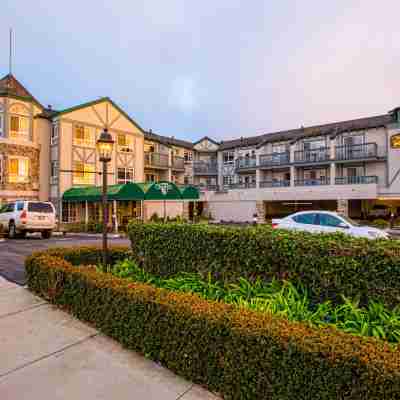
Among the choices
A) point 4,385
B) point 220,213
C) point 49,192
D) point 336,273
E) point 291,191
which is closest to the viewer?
point 4,385

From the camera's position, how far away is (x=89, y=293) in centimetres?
452

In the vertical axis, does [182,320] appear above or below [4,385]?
above

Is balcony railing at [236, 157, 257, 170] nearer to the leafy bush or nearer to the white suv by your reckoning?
the white suv

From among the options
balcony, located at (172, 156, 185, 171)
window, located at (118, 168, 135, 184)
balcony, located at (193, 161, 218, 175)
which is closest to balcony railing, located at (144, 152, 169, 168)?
balcony, located at (172, 156, 185, 171)

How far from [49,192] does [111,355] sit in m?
→ 23.0

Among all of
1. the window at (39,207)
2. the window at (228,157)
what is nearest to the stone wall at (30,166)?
the window at (39,207)

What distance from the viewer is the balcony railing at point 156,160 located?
30.2m

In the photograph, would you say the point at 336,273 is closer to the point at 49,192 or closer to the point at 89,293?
the point at 89,293

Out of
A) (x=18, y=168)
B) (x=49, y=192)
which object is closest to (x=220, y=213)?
(x=49, y=192)

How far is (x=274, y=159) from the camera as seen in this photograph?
103 ft

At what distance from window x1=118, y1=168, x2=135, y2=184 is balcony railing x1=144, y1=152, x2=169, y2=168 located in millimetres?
3253

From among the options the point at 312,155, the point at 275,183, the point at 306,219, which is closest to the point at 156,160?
the point at 275,183

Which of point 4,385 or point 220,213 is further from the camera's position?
point 220,213

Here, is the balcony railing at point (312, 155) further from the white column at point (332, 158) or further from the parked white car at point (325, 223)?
the parked white car at point (325, 223)
